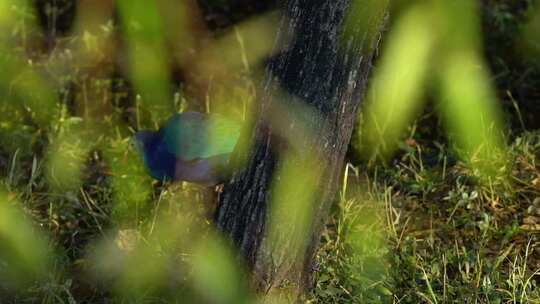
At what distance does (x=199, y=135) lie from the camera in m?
3.34

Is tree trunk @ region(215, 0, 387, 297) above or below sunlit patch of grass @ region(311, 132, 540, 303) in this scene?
above

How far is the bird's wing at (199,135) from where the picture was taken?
3.30 m

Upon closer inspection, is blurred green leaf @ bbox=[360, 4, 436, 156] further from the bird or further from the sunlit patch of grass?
the bird

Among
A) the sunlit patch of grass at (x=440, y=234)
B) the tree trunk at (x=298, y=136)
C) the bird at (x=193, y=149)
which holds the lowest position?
the sunlit patch of grass at (x=440, y=234)

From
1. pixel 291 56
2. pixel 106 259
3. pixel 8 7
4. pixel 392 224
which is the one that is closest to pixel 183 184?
pixel 106 259

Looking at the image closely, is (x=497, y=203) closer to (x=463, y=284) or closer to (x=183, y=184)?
(x=463, y=284)

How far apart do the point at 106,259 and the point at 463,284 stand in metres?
1.22

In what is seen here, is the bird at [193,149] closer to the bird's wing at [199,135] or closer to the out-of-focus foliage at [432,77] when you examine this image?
the bird's wing at [199,135]

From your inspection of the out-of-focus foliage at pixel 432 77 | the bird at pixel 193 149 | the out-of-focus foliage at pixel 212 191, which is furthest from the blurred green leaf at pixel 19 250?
the out-of-focus foliage at pixel 432 77

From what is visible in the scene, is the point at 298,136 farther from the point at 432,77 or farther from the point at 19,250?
the point at 432,77

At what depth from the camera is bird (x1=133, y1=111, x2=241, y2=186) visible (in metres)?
3.29

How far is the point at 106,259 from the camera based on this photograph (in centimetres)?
316

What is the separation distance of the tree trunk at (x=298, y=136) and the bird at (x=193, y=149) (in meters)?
0.53

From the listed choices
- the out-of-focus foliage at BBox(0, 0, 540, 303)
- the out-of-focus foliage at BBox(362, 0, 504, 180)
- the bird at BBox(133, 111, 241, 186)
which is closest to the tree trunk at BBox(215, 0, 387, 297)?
the out-of-focus foliage at BBox(0, 0, 540, 303)
